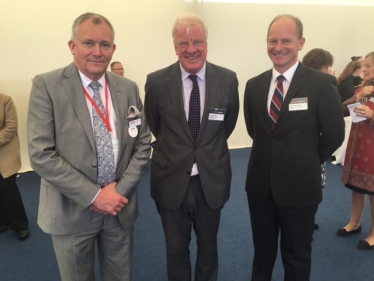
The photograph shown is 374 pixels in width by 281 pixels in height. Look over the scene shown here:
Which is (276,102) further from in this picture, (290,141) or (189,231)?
(189,231)

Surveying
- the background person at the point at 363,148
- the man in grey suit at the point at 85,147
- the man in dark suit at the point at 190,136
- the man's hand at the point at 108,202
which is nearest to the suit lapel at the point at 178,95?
the man in dark suit at the point at 190,136

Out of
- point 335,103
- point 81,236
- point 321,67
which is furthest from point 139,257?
point 321,67

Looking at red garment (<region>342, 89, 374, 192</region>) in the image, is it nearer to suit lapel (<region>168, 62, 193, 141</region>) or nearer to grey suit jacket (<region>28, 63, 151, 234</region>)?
suit lapel (<region>168, 62, 193, 141</region>)

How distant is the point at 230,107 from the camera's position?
184 cm

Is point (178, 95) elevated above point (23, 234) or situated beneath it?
elevated above

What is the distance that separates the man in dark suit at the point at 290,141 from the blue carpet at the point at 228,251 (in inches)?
27.5

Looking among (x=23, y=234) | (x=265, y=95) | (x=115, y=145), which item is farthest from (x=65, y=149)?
(x=23, y=234)

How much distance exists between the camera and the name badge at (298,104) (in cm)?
169

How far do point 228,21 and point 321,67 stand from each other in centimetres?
335

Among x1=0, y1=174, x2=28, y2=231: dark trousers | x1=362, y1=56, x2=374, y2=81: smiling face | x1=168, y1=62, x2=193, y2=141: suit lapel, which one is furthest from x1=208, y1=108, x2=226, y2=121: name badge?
x1=0, y1=174, x2=28, y2=231: dark trousers

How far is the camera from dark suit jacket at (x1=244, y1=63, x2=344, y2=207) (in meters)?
1.70

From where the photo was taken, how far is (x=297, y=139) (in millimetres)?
1736

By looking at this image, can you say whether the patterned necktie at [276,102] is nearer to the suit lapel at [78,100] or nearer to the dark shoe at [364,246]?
the suit lapel at [78,100]

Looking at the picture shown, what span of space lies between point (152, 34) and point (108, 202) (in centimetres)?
430
